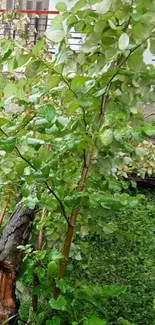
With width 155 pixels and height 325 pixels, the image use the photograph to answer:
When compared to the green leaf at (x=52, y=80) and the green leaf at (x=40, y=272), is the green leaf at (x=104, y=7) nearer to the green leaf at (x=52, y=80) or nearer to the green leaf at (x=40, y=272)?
the green leaf at (x=52, y=80)

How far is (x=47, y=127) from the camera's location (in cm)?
99

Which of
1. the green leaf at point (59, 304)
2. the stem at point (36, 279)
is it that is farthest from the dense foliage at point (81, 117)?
the stem at point (36, 279)

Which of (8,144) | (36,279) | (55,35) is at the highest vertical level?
(55,35)

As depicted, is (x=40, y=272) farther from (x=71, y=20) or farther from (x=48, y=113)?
(x=71, y=20)

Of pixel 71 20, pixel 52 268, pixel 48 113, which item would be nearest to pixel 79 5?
pixel 71 20

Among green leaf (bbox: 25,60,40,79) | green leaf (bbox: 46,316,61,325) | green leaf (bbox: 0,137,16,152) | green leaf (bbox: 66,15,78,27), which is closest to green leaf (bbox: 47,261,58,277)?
green leaf (bbox: 46,316,61,325)

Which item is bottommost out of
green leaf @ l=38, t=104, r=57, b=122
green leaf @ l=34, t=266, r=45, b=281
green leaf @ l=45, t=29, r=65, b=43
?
green leaf @ l=34, t=266, r=45, b=281

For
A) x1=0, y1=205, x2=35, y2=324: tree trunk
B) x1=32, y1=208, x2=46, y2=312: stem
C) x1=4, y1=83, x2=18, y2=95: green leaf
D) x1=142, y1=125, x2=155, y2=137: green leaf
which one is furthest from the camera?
x1=32, y1=208, x2=46, y2=312: stem

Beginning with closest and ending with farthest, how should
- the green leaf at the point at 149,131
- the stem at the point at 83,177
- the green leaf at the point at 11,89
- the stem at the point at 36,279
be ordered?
the green leaf at the point at 149,131
the stem at the point at 83,177
the green leaf at the point at 11,89
the stem at the point at 36,279

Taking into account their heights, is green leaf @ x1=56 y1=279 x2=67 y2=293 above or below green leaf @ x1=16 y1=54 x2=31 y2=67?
below

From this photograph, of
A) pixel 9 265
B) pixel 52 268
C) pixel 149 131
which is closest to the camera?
pixel 149 131

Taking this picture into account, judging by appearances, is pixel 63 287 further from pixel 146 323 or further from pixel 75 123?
pixel 146 323

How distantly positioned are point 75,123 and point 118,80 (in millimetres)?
146

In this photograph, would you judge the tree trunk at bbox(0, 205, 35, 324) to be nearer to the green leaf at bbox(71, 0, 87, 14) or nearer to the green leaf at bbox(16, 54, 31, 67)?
the green leaf at bbox(16, 54, 31, 67)
